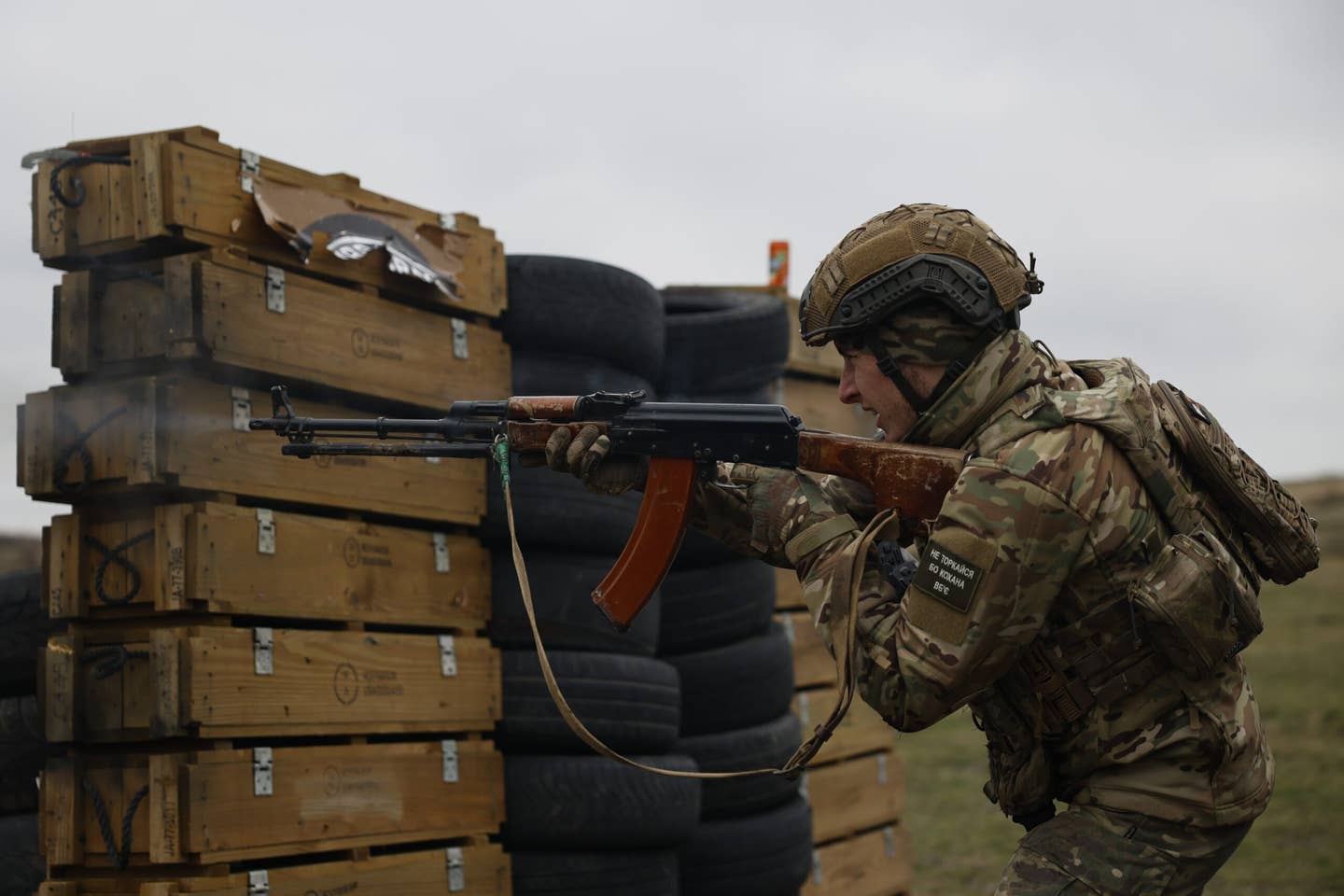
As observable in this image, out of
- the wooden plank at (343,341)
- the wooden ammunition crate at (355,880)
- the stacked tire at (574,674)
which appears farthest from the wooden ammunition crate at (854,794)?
the wooden plank at (343,341)

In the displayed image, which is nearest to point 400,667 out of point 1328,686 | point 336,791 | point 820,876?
point 336,791

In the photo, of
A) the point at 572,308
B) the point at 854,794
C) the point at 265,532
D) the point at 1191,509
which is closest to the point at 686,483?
the point at 1191,509

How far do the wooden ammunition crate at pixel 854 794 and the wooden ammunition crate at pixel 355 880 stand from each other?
238 cm

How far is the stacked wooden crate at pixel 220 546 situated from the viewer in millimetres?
5145

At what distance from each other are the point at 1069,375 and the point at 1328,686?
1423 cm

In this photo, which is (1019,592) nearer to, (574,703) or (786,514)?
(786,514)

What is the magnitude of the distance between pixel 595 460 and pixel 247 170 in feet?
5.93

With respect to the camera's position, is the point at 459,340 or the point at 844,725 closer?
the point at 459,340

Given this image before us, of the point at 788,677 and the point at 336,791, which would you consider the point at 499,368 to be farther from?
the point at 788,677

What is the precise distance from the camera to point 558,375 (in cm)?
670

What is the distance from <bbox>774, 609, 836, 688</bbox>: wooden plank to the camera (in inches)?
336

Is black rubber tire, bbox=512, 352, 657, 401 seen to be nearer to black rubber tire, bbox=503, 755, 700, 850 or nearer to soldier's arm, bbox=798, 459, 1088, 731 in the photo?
black rubber tire, bbox=503, 755, 700, 850

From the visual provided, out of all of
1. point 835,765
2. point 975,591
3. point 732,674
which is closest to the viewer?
point 975,591

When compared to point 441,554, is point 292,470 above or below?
above
